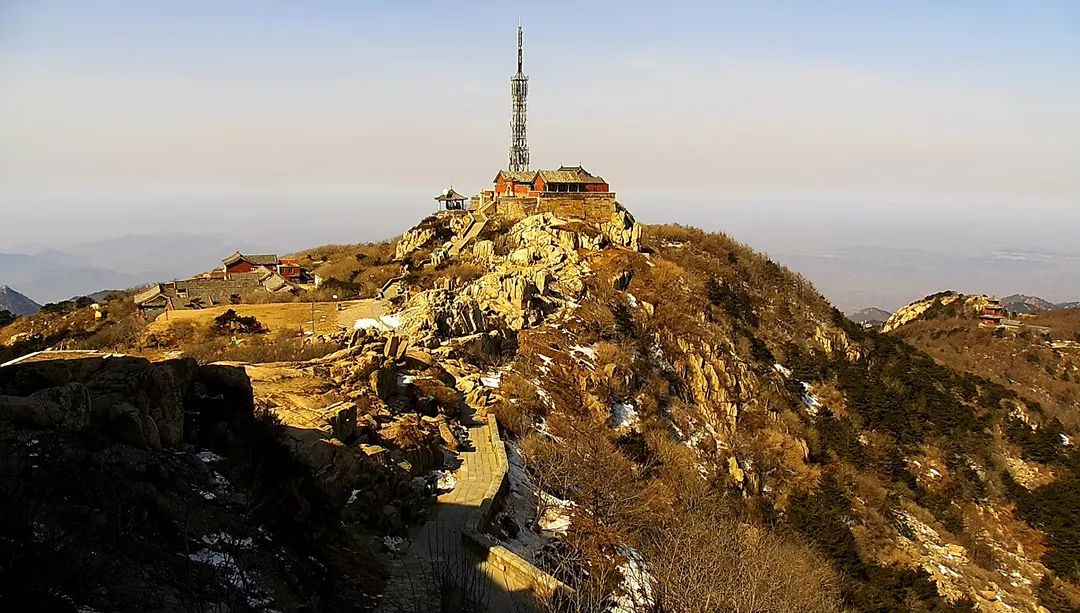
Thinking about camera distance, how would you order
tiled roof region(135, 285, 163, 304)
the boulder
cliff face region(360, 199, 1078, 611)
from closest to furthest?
the boulder < cliff face region(360, 199, 1078, 611) < tiled roof region(135, 285, 163, 304)

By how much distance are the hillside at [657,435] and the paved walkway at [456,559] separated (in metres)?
0.14

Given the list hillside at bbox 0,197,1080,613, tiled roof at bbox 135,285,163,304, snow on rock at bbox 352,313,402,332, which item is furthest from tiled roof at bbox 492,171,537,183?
tiled roof at bbox 135,285,163,304

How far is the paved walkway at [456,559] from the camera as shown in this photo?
7.53m

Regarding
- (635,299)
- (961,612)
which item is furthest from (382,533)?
(635,299)

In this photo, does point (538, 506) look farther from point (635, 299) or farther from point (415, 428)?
point (635, 299)

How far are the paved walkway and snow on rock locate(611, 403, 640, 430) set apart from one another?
240 inches

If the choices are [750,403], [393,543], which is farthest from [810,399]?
[393,543]

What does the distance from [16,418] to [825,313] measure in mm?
32992

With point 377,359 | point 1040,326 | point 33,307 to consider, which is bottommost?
point 33,307

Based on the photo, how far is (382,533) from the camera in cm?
1036

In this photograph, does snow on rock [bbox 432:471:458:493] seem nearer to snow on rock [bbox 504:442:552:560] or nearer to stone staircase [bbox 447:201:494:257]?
snow on rock [bbox 504:442:552:560]

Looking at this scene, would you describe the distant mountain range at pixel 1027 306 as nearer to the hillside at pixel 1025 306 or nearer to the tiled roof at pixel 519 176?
the hillside at pixel 1025 306

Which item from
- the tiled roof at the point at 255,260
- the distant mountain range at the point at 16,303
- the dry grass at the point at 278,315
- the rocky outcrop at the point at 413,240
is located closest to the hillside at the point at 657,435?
the dry grass at the point at 278,315

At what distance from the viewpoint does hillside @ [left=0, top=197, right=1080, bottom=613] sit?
10.6 m
